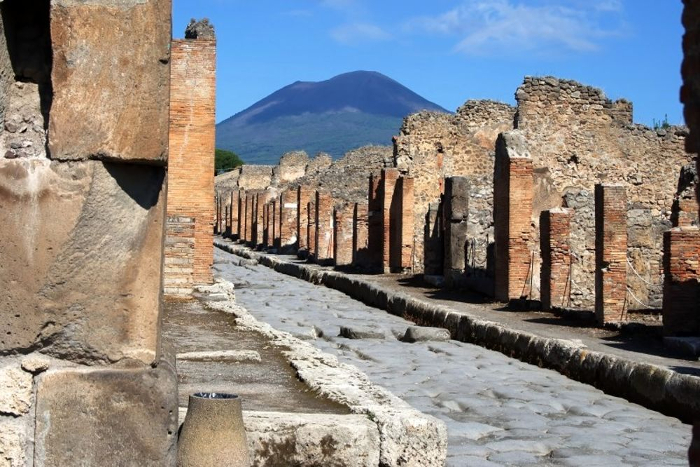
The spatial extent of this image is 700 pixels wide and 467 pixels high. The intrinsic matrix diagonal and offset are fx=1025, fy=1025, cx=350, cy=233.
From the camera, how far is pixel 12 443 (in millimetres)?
3479

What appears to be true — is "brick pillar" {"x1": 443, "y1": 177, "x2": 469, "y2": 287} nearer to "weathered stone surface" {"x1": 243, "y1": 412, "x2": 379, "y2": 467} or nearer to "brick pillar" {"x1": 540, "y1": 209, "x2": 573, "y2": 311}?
"brick pillar" {"x1": 540, "y1": 209, "x2": 573, "y2": 311}

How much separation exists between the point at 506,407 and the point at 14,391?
13.8 ft

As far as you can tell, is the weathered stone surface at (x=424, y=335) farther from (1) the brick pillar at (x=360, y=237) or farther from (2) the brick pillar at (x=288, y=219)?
(2) the brick pillar at (x=288, y=219)

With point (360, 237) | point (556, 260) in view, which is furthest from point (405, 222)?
point (556, 260)

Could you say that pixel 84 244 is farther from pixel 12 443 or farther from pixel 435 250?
pixel 435 250

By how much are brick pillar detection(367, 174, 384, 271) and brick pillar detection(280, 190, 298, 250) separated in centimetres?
1127

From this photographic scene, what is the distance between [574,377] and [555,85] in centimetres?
2209

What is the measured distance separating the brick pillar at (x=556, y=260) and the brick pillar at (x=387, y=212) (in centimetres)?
923

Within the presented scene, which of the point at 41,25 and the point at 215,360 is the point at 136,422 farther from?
the point at 215,360

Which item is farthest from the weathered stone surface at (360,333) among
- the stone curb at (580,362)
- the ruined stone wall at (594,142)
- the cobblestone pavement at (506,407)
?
the ruined stone wall at (594,142)

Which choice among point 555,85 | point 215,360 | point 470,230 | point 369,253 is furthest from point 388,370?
point 555,85

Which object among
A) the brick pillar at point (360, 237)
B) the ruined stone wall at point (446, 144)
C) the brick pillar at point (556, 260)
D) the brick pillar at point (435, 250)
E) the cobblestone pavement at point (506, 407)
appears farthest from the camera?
the ruined stone wall at point (446, 144)

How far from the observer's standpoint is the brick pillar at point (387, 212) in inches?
937

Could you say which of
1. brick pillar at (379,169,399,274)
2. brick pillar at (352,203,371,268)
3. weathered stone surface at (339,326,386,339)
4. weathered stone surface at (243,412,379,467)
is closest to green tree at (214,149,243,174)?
brick pillar at (352,203,371,268)
